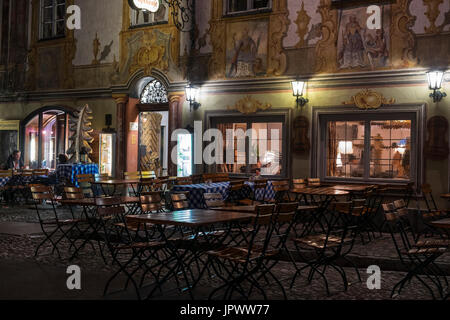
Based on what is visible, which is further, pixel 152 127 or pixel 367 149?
pixel 152 127

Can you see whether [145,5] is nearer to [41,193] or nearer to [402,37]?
[402,37]

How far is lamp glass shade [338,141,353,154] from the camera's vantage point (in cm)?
1259

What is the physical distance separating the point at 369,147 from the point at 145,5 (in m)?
6.51

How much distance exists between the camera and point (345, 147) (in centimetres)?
1266

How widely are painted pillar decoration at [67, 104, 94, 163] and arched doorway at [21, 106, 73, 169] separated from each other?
1087 millimetres

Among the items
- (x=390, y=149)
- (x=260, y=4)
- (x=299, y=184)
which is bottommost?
(x=299, y=184)

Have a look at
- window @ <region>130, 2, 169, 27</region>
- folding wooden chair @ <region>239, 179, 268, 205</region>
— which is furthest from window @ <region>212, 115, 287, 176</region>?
window @ <region>130, 2, 169, 27</region>

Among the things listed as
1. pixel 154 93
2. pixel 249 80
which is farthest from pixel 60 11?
pixel 249 80

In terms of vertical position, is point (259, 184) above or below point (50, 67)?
below

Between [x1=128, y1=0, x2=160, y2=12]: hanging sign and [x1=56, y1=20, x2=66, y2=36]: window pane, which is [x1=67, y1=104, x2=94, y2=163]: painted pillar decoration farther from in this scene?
[x1=128, y1=0, x2=160, y2=12]: hanging sign

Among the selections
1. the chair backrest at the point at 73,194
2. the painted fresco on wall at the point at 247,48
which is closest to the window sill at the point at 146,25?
the painted fresco on wall at the point at 247,48

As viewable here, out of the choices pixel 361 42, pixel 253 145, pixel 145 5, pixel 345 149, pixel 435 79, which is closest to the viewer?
pixel 435 79
